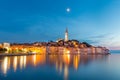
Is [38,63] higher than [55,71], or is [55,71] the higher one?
[38,63]

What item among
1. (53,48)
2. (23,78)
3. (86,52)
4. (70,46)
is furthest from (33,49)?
(23,78)

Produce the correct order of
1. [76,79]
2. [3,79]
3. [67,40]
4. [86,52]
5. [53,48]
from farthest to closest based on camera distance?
[67,40], [86,52], [53,48], [76,79], [3,79]

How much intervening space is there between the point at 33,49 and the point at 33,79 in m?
115

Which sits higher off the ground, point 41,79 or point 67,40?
point 67,40

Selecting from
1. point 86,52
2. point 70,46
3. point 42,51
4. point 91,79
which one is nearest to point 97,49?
point 86,52

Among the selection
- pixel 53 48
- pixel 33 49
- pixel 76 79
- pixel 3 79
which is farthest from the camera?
pixel 53 48

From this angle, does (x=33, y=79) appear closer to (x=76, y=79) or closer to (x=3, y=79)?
(x=3, y=79)

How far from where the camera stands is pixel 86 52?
156125 millimetres

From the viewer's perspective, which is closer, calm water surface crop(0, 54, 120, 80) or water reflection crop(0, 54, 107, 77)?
calm water surface crop(0, 54, 120, 80)

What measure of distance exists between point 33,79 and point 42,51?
11992cm

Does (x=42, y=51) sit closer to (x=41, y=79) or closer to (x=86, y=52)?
(x=86, y=52)

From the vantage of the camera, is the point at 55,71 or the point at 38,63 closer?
the point at 55,71

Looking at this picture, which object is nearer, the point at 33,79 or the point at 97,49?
the point at 33,79

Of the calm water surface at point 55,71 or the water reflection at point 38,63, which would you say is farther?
the water reflection at point 38,63
